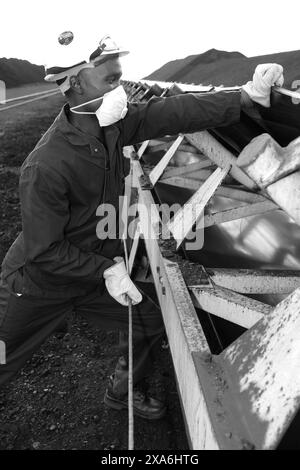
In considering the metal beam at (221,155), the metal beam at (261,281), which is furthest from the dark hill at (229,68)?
the metal beam at (261,281)

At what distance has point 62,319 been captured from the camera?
95.0 inches

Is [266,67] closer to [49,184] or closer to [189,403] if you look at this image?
[49,184]

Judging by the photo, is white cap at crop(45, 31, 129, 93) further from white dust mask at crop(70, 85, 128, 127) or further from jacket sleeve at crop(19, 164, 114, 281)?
jacket sleeve at crop(19, 164, 114, 281)

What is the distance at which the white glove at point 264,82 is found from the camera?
6.76 ft

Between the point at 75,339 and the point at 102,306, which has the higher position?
the point at 102,306

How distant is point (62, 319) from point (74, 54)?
4.82 ft

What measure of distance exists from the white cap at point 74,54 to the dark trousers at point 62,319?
1.21m

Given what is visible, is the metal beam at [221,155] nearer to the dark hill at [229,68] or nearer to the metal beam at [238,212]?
the metal beam at [238,212]

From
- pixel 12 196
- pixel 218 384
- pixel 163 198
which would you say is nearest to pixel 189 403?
pixel 218 384

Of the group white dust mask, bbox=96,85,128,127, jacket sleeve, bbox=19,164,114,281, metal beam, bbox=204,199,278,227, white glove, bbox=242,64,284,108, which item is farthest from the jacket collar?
metal beam, bbox=204,199,278,227

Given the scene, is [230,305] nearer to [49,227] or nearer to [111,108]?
[49,227]

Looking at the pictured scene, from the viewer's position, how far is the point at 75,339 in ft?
10.9

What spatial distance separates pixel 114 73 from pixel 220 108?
617mm
